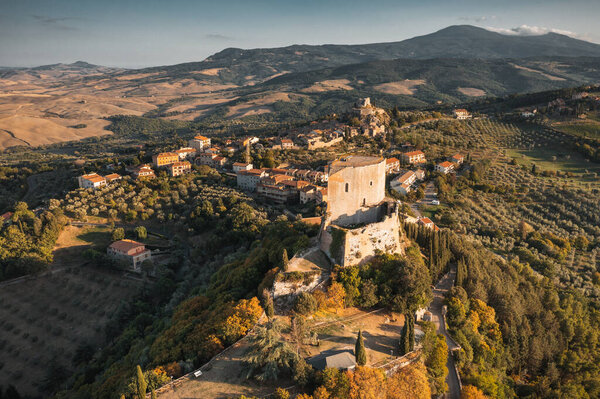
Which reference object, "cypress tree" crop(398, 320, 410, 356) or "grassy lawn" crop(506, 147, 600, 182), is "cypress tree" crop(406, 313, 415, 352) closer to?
"cypress tree" crop(398, 320, 410, 356)

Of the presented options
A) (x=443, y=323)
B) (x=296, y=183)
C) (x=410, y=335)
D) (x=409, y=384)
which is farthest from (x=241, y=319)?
(x=296, y=183)

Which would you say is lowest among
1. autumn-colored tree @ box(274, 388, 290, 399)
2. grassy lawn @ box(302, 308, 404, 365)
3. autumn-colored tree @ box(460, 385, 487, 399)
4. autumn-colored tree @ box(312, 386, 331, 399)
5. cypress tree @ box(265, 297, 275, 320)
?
autumn-colored tree @ box(460, 385, 487, 399)

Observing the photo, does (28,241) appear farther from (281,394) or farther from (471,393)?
(471,393)

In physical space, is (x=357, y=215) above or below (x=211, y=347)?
above

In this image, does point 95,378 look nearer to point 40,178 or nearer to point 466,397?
point 466,397

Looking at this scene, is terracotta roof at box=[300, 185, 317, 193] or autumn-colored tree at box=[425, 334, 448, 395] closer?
autumn-colored tree at box=[425, 334, 448, 395]

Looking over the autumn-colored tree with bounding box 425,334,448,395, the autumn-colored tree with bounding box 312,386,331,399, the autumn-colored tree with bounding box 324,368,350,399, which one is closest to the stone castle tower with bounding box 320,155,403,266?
the autumn-colored tree with bounding box 425,334,448,395
